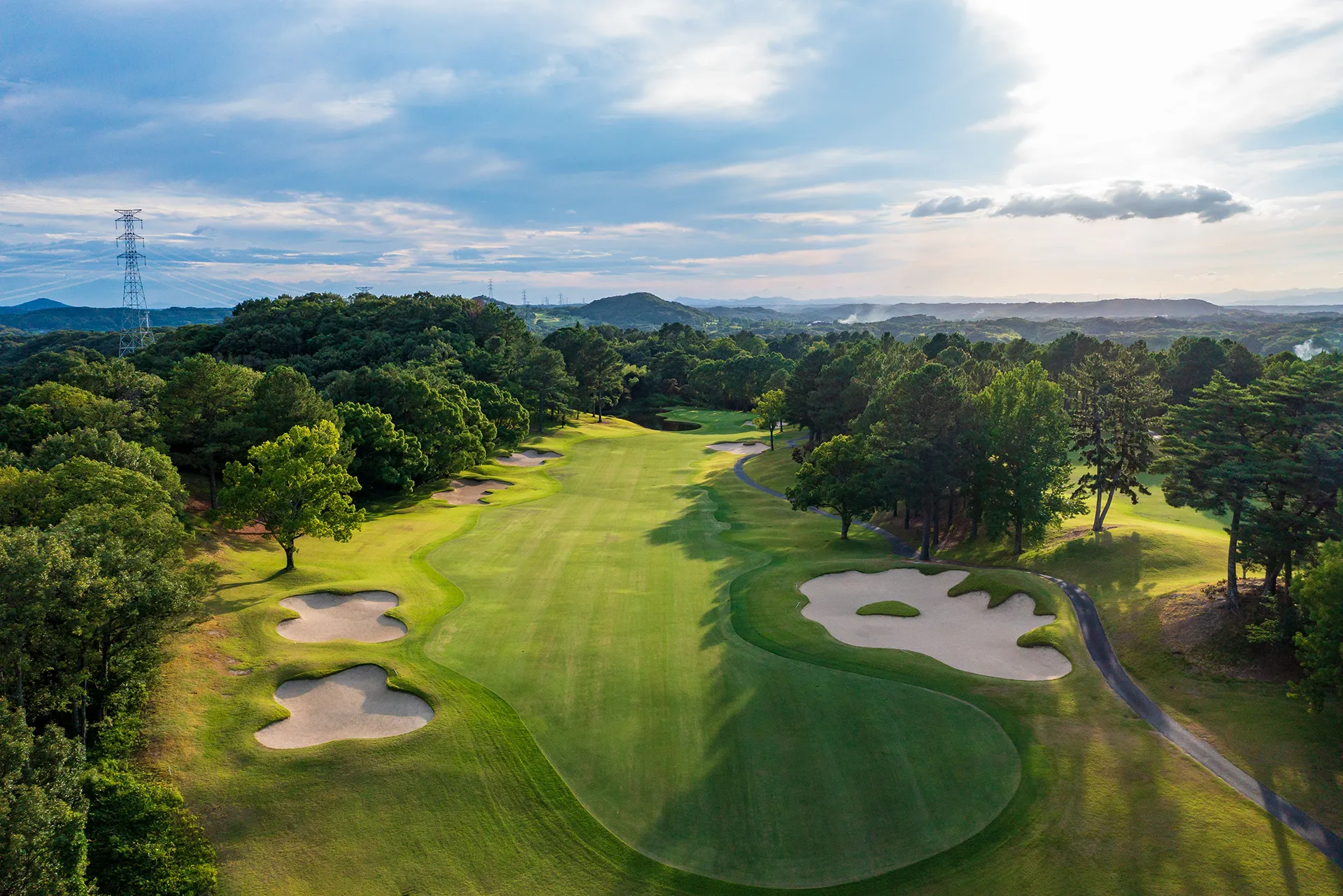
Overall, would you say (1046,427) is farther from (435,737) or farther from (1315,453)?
(435,737)

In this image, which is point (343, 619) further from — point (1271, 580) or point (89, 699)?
point (1271, 580)

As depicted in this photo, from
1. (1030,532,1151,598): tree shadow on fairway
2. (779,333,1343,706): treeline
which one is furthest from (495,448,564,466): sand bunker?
(1030,532,1151,598): tree shadow on fairway

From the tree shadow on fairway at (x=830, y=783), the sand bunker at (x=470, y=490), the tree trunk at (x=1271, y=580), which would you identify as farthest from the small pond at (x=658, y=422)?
the tree shadow on fairway at (x=830, y=783)

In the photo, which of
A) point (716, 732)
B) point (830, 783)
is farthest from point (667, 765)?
point (830, 783)

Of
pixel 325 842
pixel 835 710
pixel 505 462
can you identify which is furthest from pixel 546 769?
pixel 505 462

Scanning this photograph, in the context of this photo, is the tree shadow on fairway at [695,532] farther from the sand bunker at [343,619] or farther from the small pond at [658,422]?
the small pond at [658,422]
